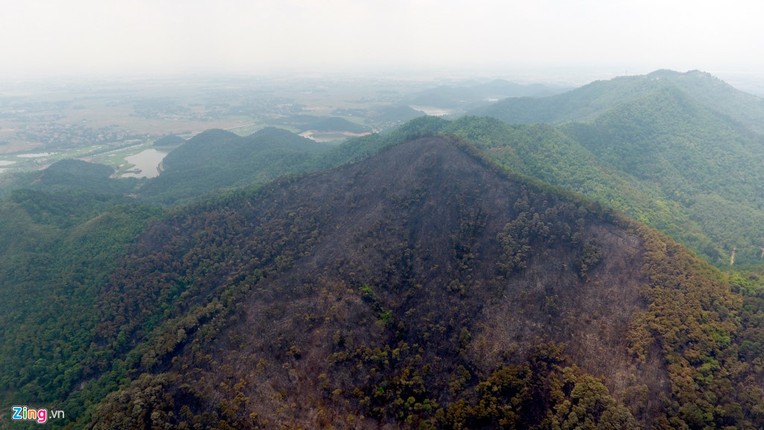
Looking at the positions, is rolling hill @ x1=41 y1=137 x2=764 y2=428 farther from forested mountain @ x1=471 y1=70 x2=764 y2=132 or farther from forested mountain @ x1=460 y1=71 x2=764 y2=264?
forested mountain @ x1=471 y1=70 x2=764 y2=132

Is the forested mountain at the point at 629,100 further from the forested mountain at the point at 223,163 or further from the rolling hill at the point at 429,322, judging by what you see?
the rolling hill at the point at 429,322

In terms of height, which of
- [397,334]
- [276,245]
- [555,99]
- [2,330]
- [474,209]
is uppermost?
[555,99]

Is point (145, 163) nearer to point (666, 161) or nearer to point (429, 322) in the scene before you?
point (429, 322)

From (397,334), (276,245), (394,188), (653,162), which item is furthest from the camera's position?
(653,162)

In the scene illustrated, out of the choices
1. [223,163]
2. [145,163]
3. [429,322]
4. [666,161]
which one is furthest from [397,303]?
[145,163]

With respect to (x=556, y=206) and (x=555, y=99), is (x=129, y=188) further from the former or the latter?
(x=555, y=99)

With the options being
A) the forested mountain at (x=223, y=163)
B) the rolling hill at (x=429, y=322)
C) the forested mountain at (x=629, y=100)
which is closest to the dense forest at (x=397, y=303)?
the rolling hill at (x=429, y=322)

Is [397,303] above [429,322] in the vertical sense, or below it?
above

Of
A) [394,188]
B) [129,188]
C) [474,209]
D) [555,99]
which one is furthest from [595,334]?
[555,99]
